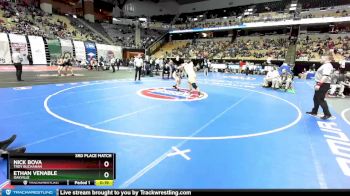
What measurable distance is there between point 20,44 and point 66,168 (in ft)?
105

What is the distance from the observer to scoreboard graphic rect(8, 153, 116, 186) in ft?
6.34

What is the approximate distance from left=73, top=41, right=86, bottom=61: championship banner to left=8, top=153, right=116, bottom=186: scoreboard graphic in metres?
34.9

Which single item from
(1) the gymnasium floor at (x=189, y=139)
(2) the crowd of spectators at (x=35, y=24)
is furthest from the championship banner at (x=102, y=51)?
(1) the gymnasium floor at (x=189, y=139)

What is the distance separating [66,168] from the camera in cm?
195

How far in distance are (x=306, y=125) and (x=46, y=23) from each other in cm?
3874

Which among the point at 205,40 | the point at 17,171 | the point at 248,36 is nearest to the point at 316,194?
the point at 17,171

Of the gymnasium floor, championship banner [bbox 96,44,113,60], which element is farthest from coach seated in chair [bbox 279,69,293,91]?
championship banner [bbox 96,44,113,60]

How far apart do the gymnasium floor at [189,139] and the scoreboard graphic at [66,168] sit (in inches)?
63.5

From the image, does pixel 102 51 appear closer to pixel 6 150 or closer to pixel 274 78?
pixel 274 78

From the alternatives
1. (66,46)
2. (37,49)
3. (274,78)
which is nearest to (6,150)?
(274,78)

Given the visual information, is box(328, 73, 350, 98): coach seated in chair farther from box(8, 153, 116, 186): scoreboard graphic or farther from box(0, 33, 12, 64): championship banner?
box(0, 33, 12, 64): championship banner

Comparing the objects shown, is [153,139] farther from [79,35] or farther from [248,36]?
[248,36]
